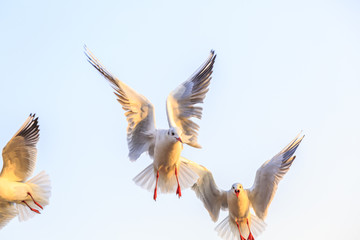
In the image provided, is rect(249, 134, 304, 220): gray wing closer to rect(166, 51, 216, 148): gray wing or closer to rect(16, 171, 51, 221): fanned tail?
rect(166, 51, 216, 148): gray wing

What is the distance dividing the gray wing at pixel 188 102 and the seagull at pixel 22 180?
2327mm

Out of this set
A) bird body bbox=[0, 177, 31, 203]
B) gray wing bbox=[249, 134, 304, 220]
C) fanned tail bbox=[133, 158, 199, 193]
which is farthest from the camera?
bird body bbox=[0, 177, 31, 203]

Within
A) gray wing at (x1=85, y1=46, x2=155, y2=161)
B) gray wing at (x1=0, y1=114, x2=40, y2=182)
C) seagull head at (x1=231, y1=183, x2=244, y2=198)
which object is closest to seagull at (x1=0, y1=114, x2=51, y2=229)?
gray wing at (x1=0, y1=114, x2=40, y2=182)

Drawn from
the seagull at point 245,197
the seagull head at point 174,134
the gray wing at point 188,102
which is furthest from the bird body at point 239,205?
the seagull head at point 174,134

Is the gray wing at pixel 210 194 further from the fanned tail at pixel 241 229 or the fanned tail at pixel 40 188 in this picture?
the fanned tail at pixel 40 188

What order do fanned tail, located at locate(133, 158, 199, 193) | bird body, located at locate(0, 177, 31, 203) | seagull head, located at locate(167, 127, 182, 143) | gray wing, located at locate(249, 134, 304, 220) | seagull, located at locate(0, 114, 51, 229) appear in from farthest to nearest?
1. seagull, located at locate(0, 114, 51, 229)
2. bird body, located at locate(0, 177, 31, 203)
3. gray wing, located at locate(249, 134, 304, 220)
4. fanned tail, located at locate(133, 158, 199, 193)
5. seagull head, located at locate(167, 127, 182, 143)

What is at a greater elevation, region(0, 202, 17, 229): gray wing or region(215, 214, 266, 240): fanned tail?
region(0, 202, 17, 229): gray wing

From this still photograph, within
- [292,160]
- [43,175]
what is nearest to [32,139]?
[43,175]

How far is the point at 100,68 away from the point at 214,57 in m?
2.16

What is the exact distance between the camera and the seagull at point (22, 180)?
11014mm

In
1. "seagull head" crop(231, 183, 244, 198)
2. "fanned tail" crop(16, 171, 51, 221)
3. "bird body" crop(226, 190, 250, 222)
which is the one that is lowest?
"bird body" crop(226, 190, 250, 222)

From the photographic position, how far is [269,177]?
1077 centimetres

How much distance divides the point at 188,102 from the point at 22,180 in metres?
3.16

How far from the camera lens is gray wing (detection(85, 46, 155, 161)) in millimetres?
10258
